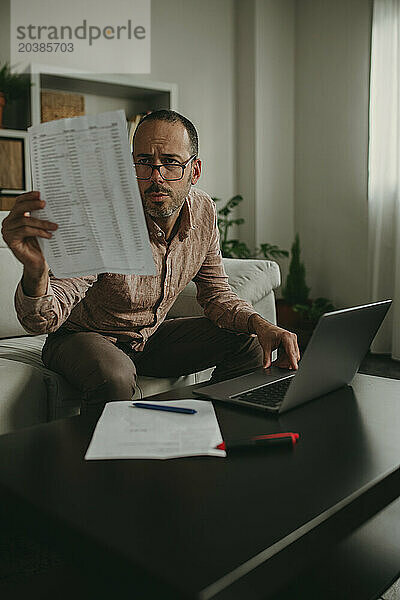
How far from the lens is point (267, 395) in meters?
1.15

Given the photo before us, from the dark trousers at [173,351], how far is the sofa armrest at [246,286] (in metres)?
0.33

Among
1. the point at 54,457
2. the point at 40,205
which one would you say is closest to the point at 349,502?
the point at 54,457

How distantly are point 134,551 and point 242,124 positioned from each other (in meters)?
3.77

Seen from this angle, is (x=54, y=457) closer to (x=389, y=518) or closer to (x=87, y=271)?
(x=87, y=271)

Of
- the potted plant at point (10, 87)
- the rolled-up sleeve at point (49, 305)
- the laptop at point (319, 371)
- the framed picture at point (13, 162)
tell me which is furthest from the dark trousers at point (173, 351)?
the potted plant at point (10, 87)

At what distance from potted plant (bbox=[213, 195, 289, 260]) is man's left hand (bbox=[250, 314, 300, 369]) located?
2.28 m

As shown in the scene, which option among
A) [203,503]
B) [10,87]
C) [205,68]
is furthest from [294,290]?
[203,503]

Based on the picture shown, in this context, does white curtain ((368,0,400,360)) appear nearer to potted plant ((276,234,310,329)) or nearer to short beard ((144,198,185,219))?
potted plant ((276,234,310,329))

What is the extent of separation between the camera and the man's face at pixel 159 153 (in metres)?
1.40

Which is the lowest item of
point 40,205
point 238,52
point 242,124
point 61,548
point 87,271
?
point 61,548

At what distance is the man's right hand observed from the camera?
3.19ft

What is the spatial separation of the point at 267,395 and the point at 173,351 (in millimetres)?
595

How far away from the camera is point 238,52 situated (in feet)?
13.3

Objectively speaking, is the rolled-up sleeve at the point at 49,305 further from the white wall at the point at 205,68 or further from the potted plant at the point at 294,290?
the white wall at the point at 205,68
